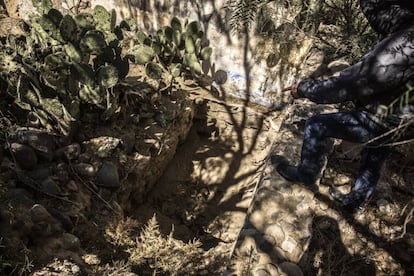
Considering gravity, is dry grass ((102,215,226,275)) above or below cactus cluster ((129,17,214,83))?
below

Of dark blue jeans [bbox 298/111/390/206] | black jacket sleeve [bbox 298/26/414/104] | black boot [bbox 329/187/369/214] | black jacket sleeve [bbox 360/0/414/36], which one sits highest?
black jacket sleeve [bbox 360/0/414/36]

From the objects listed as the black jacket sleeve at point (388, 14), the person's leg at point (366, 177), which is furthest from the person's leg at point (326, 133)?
the black jacket sleeve at point (388, 14)

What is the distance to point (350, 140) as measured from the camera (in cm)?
228

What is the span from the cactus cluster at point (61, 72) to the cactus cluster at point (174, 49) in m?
0.65

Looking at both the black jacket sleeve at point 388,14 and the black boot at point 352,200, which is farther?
the black boot at point 352,200

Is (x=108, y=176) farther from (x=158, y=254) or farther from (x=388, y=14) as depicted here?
(x=388, y=14)

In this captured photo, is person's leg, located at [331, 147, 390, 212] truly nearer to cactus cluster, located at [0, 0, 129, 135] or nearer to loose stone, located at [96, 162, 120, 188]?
loose stone, located at [96, 162, 120, 188]

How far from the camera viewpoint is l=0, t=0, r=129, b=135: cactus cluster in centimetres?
298

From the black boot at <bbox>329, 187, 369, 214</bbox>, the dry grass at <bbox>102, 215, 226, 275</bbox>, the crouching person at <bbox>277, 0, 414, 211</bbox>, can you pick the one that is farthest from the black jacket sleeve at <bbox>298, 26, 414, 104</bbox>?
the dry grass at <bbox>102, 215, 226, 275</bbox>

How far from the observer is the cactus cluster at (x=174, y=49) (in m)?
4.06

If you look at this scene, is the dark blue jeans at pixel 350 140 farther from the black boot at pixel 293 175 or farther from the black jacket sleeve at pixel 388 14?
the black jacket sleeve at pixel 388 14

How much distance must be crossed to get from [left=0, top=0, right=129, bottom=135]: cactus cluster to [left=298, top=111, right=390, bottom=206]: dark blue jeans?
1.77m

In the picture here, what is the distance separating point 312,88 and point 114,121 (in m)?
2.10

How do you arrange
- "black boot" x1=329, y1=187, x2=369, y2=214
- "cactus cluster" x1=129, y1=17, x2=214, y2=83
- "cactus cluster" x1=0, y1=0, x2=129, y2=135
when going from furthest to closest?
"cactus cluster" x1=129, y1=17, x2=214, y2=83, "cactus cluster" x1=0, y1=0, x2=129, y2=135, "black boot" x1=329, y1=187, x2=369, y2=214
